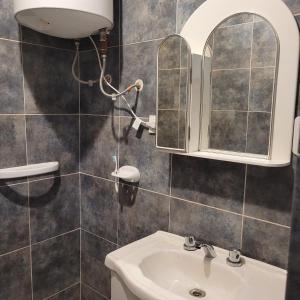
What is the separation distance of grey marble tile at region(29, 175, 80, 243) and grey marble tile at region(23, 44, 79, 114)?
433 mm

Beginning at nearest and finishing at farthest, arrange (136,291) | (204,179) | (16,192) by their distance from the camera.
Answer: (136,291), (204,179), (16,192)

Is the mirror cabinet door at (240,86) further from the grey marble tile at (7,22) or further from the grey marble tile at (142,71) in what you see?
the grey marble tile at (7,22)

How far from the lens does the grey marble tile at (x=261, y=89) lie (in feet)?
3.37

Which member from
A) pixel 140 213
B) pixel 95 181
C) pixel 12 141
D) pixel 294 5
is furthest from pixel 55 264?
pixel 294 5

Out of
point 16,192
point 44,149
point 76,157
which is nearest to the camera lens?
point 16,192

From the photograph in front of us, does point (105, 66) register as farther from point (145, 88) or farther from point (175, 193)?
point (175, 193)

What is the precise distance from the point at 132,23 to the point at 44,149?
851mm

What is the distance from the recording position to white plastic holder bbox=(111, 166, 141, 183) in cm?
149

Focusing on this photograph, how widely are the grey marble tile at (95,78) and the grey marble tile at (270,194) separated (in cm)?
83

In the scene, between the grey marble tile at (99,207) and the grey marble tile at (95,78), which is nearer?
the grey marble tile at (95,78)

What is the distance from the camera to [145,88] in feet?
4.71

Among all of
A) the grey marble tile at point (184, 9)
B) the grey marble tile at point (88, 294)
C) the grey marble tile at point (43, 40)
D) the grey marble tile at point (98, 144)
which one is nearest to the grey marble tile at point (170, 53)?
the grey marble tile at point (184, 9)

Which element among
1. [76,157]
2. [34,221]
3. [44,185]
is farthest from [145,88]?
[34,221]

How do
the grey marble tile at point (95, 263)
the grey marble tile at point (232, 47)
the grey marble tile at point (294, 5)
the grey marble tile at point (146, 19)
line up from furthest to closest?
the grey marble tile at point (95, 263)
the grey marble tile at point (146, 19)
the grey marble tile at point (232, 47)
the grey marble tile at point (294, 5)
